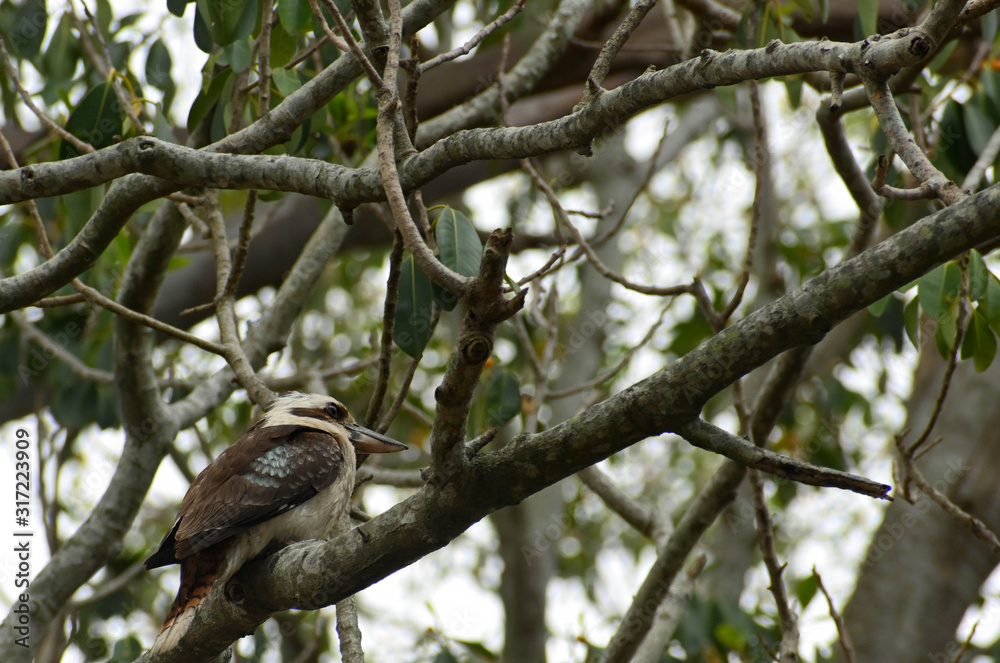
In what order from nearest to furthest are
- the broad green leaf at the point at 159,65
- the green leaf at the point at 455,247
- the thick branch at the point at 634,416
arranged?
the thick branch at the point at 634,416, the green leaf at the point at 455,247, the broad green leaf at the point at 159,65

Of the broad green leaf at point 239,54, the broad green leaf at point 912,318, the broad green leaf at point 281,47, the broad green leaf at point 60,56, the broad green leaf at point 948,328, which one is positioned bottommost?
the broad green leaf at point 948,328

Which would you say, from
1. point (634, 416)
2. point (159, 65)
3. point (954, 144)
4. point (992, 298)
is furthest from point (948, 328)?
point (159, 65)

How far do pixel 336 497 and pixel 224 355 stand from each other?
623 millimetres

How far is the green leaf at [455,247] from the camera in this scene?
2346 millimetres

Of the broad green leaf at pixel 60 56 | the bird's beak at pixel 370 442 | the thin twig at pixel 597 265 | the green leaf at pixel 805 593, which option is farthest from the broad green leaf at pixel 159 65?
the green leaf at pixel 805 593

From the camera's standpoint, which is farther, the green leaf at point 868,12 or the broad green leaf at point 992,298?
the green leaf at point 868,12

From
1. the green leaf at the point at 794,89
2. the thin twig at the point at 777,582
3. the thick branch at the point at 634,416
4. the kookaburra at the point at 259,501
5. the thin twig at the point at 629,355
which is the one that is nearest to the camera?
the thick branch at the point at 634,416

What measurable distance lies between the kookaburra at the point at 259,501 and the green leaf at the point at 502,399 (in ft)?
1.84

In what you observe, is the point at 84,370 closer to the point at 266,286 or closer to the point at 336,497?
the point at 266,286

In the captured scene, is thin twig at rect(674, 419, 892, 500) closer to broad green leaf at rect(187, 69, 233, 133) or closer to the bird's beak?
the bird's beak

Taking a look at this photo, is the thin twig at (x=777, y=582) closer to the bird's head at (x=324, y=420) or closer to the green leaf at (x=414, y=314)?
the bird's head at (x=324, y=420)

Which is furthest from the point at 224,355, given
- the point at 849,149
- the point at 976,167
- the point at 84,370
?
the point at 976,167

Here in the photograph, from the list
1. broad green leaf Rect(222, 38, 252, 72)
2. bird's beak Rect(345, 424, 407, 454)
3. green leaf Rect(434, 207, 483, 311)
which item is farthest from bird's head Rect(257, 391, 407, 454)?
broad green leaf Rect(222, 38, 252, 72)

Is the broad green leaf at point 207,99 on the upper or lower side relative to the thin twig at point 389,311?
upper
